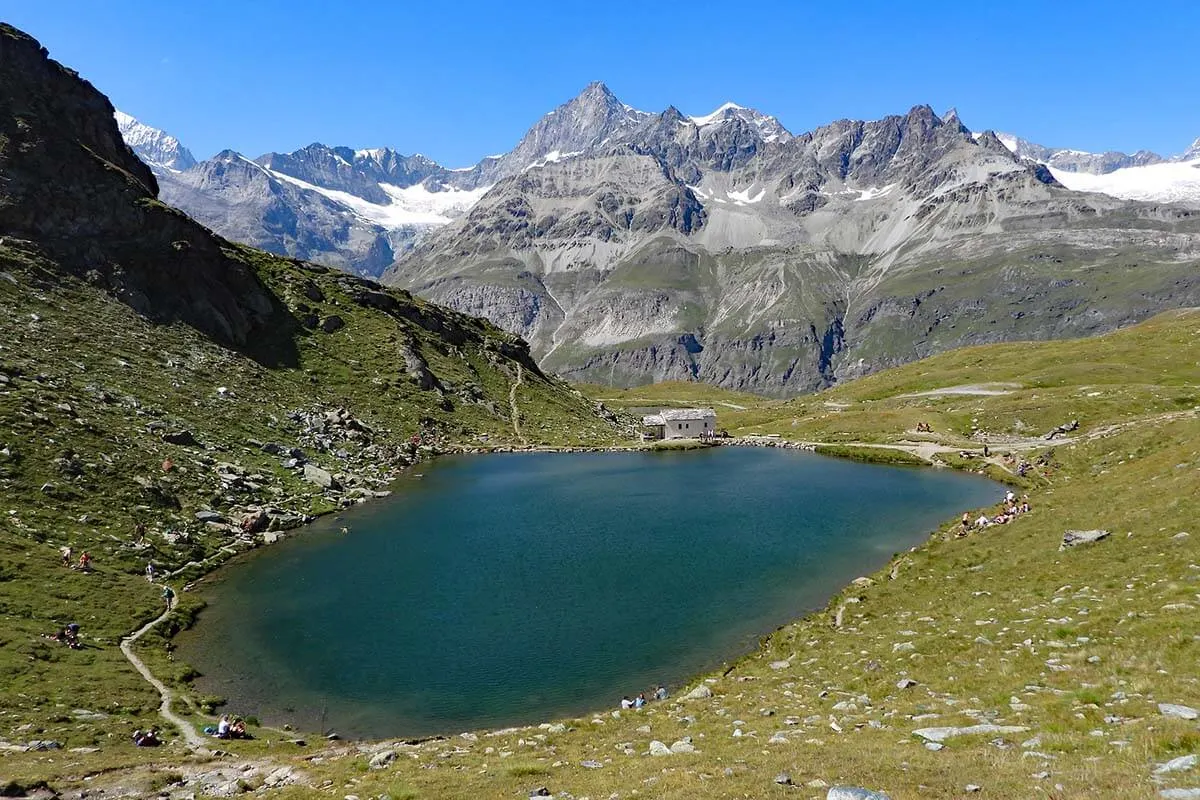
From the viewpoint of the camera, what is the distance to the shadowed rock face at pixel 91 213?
338ft

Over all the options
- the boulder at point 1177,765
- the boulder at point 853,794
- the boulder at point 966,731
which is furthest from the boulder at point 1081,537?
the boulder at point 853,794

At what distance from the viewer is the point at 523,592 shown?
5456 cm

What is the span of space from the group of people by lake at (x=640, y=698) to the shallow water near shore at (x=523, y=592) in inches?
52.7

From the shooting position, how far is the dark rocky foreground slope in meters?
42.9

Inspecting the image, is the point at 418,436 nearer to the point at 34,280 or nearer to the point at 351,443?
the point at 351,443

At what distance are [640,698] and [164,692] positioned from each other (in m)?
25.9

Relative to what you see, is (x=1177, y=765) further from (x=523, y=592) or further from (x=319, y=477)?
(x=319, y=477)

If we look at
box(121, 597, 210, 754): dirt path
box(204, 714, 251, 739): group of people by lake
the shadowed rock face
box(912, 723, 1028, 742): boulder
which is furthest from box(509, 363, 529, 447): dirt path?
box(912, 723, 1028, 742): boulder

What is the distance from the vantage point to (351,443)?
104 metres

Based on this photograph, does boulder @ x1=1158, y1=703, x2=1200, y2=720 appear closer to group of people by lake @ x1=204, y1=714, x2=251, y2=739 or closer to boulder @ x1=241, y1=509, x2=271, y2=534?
group of people by lake @ x1=204, y1=714, x2=251, y2=739

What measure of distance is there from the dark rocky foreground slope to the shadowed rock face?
330 mm

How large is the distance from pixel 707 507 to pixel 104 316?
91783mm

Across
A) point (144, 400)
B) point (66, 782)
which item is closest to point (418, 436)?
point (144, 400)

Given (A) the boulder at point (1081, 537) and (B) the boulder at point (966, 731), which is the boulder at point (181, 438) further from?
(A) the boulder at point (1081, 537)
